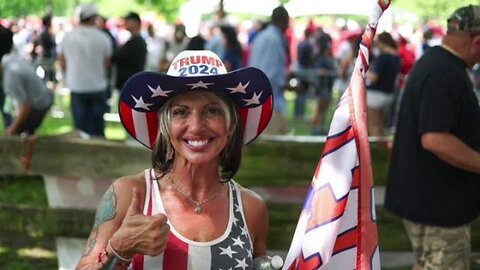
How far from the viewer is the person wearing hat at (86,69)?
10578mm

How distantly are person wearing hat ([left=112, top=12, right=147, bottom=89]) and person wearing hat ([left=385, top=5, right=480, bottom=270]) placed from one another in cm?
695

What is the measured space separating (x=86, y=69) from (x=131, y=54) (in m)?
1.08

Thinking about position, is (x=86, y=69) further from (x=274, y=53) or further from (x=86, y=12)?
(x=274, y=53)

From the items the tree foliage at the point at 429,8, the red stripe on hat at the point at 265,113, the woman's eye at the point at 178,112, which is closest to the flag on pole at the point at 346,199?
the red stripe on hat at the point at 265,113

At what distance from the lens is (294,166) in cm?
614

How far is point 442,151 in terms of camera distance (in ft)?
15.0

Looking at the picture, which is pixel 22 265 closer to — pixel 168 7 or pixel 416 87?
pixel 416 87

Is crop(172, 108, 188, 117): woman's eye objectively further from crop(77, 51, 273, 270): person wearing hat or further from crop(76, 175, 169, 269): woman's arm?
crop(76, 175, 169, 269): woman's arm

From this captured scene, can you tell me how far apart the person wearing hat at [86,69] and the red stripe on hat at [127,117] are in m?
7.47

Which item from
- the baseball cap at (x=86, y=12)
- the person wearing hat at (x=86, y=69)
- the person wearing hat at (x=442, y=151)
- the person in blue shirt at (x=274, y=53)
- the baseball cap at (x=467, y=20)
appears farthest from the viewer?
the person in blue shirt at (x=274, y=53)

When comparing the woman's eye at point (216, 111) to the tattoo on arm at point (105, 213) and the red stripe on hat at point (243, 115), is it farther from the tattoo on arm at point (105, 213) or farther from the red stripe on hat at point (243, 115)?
the tattoo on arm at point (105, 213)

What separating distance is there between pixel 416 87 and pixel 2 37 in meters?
3.69

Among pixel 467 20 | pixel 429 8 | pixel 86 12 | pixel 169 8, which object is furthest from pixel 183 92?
pixel 429 8

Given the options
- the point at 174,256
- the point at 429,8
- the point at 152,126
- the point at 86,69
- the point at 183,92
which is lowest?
the point at 429,8
